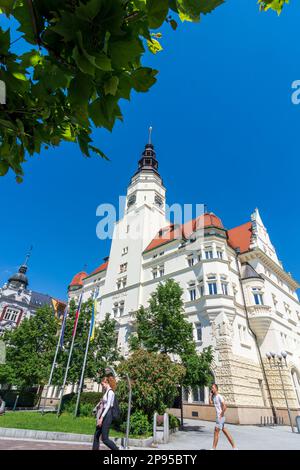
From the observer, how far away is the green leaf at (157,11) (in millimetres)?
1314

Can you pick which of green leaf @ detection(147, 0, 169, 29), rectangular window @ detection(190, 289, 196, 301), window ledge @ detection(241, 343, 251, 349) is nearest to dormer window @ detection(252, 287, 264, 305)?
window ledge @ detection(241, 343, 251, 349)

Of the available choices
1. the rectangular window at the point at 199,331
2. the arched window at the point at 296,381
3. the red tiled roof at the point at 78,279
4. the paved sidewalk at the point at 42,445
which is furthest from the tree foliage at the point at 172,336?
the red tiled roof at the point at 78,279

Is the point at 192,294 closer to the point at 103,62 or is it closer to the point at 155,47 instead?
the point at 155,47

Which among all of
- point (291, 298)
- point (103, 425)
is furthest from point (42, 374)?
point (291, 298)

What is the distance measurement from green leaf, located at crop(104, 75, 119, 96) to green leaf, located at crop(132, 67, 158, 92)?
19 cm

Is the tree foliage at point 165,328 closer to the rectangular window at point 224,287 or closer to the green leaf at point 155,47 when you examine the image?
the rectangular window at point 224,287

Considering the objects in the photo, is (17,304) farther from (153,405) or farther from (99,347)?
(153,405)

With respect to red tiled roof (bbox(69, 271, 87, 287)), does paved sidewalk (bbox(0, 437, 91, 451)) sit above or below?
below

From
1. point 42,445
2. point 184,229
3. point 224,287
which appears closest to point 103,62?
point 42,445

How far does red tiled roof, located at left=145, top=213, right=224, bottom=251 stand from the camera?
30.9 metres

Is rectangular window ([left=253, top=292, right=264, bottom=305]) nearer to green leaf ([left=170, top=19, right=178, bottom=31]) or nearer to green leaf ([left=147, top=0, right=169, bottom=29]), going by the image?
green leaf ([left=170, top=19, right=178, bottom=31])

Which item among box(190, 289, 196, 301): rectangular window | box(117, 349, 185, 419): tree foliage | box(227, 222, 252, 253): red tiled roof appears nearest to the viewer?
box(117, 349, 185, 419): tree foliage

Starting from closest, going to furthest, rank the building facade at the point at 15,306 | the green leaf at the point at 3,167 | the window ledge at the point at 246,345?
the green leaf at the point at 3,167 → the window ledge at the point at 246,345 → the building facade at the point at 15,306
